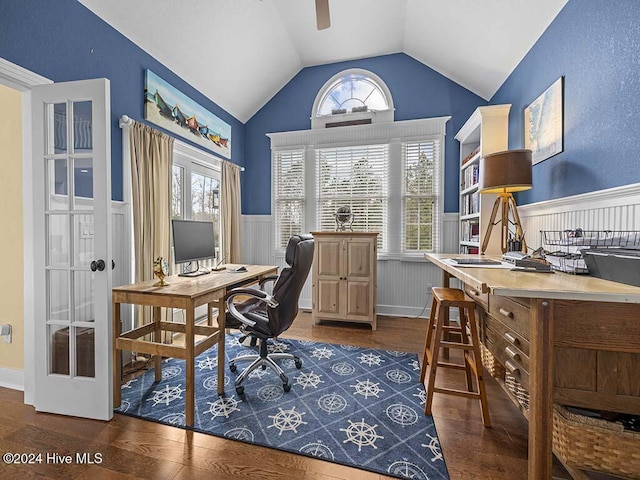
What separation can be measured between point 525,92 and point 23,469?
4.29m

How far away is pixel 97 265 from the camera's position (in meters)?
1.76

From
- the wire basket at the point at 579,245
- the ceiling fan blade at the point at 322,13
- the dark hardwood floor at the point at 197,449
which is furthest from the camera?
the ceiling fan blade at the point at 322,13

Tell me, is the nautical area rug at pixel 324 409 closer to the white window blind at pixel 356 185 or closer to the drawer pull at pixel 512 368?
the drawer pull at pixel 512 368

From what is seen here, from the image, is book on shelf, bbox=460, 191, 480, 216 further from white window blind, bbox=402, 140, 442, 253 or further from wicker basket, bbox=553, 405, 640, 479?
wicker basket, bbox=553, 405, 640, 479

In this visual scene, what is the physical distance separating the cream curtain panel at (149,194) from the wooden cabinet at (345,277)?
66.4 inches

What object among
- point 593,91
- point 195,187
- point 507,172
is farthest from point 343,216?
point 593,91

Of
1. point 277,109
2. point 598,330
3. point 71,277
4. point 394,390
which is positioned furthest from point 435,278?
point 71,277

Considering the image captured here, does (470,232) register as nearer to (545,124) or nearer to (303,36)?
(545,124)

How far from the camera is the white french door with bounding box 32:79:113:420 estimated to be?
1771 mm

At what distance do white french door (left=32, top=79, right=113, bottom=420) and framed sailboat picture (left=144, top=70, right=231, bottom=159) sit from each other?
989 millimetres

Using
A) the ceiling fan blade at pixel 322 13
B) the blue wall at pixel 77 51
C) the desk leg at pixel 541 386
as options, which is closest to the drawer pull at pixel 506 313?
the desk leg at pixel 541 386

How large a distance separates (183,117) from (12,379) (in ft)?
8.80

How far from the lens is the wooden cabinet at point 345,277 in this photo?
345 centimetres

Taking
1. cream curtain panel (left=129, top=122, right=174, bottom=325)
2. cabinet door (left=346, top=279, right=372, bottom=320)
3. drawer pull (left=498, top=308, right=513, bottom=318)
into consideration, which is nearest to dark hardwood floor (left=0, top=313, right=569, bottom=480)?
drawer pull (left=498, top=308, right=513, bottom=318)
